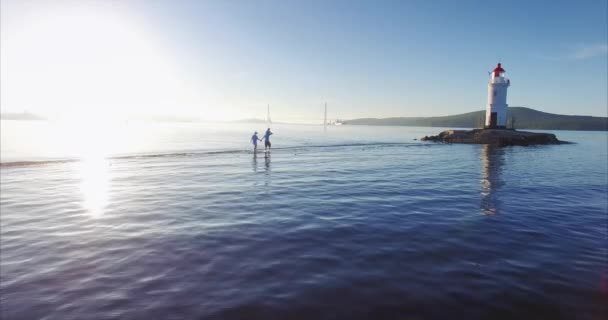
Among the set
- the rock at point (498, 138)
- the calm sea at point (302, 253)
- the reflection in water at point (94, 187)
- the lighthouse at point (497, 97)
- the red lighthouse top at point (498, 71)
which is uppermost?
the red lighthouse top at point (498, 71)

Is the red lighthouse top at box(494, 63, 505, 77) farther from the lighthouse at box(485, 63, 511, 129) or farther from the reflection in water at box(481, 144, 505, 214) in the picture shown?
the reflection in water at box(481, 144, 505, 214)

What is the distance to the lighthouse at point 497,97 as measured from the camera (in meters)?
61.7

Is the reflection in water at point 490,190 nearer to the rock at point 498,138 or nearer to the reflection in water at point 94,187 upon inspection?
the reflection in water at point 94,187

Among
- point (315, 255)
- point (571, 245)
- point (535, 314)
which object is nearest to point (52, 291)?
point (315, 255)

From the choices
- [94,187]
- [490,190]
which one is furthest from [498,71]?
[94,187]

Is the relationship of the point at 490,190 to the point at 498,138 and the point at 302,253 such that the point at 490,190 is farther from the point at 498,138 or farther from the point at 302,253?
the point at 498,138

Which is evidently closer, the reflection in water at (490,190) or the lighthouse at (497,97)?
the reflection in water at (490,190)

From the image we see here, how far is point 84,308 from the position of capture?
225 inches

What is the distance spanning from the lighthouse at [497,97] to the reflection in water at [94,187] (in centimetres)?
6411

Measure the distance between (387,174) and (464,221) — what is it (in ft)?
37.8

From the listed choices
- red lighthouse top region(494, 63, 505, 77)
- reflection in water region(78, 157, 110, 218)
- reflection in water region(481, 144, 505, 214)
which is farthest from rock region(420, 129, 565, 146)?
reflection in water region(78, 157, 110, 218)

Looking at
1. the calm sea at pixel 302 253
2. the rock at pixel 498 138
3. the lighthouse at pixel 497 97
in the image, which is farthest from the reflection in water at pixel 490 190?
the lighthouse at pixel 497 97

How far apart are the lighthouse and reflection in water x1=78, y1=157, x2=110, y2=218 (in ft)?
210

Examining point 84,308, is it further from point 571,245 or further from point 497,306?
point 571,245
